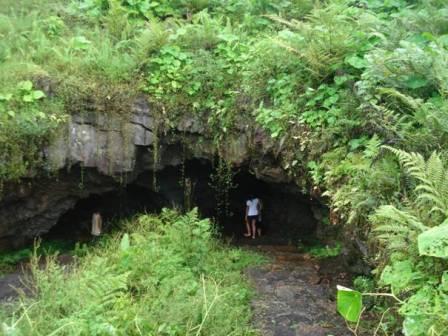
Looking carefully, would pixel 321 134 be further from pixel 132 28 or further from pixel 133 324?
pixel 132 28

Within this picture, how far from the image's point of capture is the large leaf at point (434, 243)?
3512 mm

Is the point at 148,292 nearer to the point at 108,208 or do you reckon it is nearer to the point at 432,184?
the point at 432,184

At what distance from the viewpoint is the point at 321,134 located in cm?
658

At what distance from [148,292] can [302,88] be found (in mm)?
3774

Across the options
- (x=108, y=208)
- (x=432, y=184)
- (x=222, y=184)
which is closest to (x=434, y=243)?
(x=432, y=184)

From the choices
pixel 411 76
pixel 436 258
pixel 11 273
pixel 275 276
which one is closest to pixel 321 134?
pixel 411 76

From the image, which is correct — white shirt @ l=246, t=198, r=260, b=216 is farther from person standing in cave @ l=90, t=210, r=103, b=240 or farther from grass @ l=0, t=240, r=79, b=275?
grass @ l=0, t=240, r=79, b=275

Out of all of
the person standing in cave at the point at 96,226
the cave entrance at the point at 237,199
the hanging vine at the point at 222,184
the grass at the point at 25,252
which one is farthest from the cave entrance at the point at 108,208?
the hanging vine at the point at 222,184

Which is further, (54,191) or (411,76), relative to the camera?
(54,191)

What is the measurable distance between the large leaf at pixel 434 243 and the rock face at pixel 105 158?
453 cm

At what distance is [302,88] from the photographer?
7156mm

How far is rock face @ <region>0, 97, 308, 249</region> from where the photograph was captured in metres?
8.44

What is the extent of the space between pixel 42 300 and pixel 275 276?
3622mm

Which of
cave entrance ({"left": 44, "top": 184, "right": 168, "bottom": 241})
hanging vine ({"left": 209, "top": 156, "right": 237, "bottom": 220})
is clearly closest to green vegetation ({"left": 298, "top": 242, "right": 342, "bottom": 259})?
hanging vine ({"left": 209, "top": 156, "right": 237, "bottom": 220})
